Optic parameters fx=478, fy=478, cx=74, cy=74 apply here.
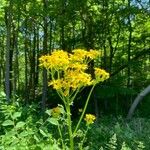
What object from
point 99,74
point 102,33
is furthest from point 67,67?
point 102,33

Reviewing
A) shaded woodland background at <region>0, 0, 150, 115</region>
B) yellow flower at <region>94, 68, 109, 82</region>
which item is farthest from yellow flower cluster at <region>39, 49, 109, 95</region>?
shaded woodland background at <region>0, 0, 150, 115</region>

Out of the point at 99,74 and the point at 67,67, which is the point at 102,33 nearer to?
the point at 99,74

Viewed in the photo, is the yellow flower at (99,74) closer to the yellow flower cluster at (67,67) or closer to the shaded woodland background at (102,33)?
the yellow flower cluster at (67,67)

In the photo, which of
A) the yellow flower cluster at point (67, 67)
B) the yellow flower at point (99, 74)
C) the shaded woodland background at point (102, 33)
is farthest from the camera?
the shaded woodland background at point (102, 33)

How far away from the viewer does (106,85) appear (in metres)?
16.2

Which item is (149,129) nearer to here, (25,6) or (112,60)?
(25,6)

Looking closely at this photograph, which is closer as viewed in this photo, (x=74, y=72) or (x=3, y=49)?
(x=74, y=72)

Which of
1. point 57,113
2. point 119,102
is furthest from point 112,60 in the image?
point 57,113

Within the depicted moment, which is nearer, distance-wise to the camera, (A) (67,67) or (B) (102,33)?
(A) (67,67)

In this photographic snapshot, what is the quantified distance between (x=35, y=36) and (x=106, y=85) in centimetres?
835

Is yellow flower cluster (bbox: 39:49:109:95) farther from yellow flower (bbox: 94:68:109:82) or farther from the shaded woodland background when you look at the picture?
the shaded woodland background

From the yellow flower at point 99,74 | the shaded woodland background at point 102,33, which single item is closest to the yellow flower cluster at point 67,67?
the yellow flower at point 99,74

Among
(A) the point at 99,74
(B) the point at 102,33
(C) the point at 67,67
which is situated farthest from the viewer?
(B) the point at 102,33

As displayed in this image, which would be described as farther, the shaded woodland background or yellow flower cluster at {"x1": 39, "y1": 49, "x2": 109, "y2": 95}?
the shaded woodland background
